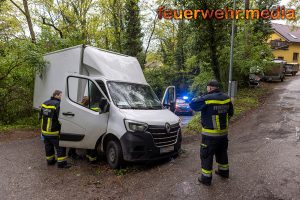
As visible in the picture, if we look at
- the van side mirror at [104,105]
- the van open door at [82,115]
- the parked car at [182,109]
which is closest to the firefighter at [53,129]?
the van open door at [82,115]

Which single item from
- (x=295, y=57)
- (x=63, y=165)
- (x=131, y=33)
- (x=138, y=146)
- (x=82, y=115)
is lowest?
(x=63, y=165)

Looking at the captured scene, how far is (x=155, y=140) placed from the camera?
593 cm

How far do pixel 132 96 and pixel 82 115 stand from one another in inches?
54.2

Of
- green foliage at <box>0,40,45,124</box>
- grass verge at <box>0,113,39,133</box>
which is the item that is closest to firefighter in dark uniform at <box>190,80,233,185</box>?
green foliage at <box>0,40,45,124</box>

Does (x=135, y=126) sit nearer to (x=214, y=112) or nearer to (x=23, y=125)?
(x=214, y=112)

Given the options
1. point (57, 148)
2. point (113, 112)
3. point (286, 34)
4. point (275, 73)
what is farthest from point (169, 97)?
point (286, 34)

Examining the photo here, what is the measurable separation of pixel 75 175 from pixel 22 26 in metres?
24.6

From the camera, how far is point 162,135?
605cm

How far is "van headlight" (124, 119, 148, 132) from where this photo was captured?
225 inches

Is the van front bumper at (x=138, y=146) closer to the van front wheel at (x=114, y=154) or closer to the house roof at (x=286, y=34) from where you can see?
the van front wheel at (x=114, y=154)

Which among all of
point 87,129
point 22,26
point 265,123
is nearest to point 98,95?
point 87,129

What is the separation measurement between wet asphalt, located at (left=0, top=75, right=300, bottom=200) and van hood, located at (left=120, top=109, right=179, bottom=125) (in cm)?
109

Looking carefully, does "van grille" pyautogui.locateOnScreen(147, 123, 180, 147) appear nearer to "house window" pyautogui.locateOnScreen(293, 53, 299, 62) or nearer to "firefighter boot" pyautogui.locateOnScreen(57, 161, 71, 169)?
"firefighter boot" pyautogui.locateOnScreen(57, 161, 71, 169)

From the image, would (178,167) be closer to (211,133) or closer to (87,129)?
(211,133)
